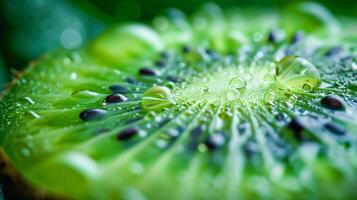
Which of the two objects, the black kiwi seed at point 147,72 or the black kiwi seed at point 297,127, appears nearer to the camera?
the black kiwi seed at point 297,127

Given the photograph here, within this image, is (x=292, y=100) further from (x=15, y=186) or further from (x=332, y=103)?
(x=15, y=186)

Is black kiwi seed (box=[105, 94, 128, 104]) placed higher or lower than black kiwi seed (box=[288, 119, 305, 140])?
higher

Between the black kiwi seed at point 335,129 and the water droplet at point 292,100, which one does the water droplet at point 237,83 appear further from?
the black kiwi seed at point 335,129

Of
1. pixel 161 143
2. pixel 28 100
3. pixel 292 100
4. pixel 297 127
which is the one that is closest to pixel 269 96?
pixel 292 100

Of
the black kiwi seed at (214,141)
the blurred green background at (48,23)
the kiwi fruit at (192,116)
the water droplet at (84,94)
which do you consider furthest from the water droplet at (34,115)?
the blurred green background at (48,23)

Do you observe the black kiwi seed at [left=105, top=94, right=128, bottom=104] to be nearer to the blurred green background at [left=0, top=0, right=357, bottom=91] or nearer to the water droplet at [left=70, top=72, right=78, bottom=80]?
the water droplet at [left=70, top=72, right=78, bottom=80]

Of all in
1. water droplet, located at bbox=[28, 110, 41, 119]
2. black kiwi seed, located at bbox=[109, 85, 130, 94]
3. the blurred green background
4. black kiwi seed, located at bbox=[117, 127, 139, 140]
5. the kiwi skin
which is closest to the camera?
the kiwi skin

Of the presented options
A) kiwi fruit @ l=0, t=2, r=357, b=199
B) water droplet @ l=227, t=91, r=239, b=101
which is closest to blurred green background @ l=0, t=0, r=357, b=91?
kiwi fruit @ l=0, t=2, r=357, b=199
